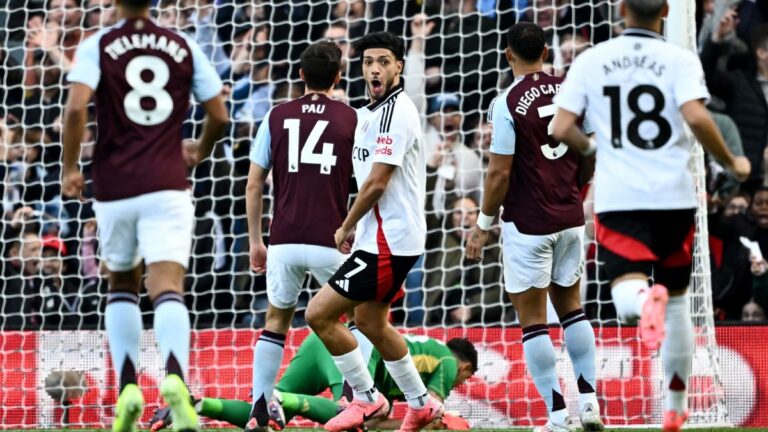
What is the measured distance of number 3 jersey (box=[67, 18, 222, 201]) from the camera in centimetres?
613

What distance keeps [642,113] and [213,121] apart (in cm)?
195

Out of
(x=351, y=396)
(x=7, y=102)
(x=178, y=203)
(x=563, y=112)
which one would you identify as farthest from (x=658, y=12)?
(x=7, y=102)

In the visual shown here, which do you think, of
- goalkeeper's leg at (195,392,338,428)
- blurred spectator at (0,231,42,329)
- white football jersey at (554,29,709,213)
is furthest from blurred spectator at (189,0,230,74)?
white football jersey at (554,29,709,213)

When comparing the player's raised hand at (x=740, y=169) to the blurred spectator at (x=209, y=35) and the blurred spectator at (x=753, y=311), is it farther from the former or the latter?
the blurred spectator at (x=209, y=35)

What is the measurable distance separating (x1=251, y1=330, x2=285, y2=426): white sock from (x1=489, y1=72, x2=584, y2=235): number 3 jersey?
1.51 metres

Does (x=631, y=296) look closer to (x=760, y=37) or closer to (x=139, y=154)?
(x=139, y=154)

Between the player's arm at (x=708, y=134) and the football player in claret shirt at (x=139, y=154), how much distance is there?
2153 millimetres

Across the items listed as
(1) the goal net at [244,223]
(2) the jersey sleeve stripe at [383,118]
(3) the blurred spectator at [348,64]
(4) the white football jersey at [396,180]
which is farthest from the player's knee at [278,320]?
(3) the blurred spectator at [348,64]

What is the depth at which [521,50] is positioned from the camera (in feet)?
25.5

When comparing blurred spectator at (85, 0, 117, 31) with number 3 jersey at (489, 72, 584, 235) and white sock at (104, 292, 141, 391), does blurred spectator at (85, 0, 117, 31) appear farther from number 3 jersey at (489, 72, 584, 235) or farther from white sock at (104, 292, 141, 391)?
white sock at (104, 292, 141, 391)

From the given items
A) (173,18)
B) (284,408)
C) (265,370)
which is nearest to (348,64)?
(173,18)

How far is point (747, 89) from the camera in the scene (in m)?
11.5

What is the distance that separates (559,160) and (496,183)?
0.39m

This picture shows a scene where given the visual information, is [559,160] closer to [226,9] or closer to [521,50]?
[521,50]
